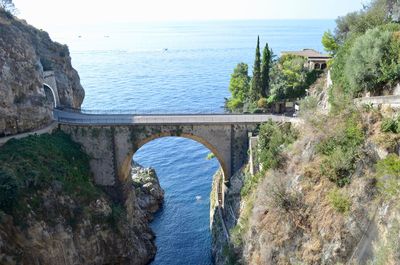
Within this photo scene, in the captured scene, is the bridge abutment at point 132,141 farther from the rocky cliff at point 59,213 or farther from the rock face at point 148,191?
the rock face at point 148,191

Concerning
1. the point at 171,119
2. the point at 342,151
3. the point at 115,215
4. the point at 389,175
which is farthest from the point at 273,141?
the point at 115,215

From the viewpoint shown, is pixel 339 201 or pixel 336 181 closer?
pixel 339 201

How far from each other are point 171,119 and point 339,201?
21.4 meters

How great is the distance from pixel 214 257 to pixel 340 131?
66.0 ft

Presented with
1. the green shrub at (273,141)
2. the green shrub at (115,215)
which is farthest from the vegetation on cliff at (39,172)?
the green shrub at (273,141)

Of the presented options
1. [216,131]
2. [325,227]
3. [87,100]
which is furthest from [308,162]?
[87,100]

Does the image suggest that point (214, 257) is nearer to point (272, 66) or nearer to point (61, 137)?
point (61, 137)

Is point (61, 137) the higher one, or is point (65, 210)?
point (61, 137)

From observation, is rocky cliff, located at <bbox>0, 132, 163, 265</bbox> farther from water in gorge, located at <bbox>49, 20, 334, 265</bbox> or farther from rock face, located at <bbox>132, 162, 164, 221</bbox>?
rock face, located at <bbox>132, 162, 164, 221</bbox>

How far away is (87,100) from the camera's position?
89312 mm

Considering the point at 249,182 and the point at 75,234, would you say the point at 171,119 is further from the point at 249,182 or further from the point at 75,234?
the point at 75,234

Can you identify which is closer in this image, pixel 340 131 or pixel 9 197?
pixel 340 131

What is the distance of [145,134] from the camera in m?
39.2

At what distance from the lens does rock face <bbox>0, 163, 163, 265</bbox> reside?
95.0ft
